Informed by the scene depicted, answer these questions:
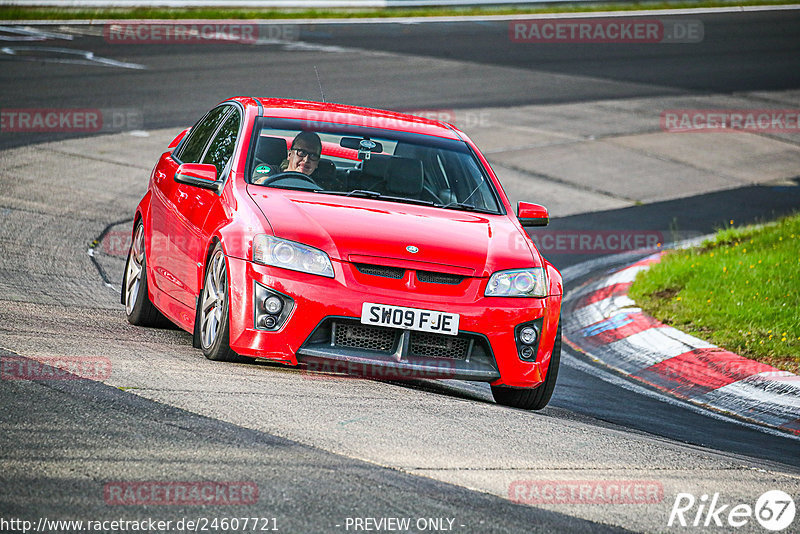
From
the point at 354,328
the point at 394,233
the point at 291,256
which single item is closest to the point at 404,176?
the point at 394,233

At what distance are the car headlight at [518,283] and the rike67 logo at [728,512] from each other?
185cm

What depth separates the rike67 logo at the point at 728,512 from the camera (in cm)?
466

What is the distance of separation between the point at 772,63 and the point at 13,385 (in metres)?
25.0

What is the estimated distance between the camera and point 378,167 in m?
7.50

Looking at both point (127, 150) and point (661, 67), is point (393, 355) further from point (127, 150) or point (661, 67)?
point (661, 67)

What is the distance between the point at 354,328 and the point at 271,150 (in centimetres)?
169

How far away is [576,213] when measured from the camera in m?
14.5

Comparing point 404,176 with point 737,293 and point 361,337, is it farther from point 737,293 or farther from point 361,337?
point 737,293

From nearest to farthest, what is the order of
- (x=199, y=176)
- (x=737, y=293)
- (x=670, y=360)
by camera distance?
1. (x=199, y=176)
2. (x=670, y=360)
3. (x=737, y=293)

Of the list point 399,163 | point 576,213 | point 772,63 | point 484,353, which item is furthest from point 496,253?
point 772,63

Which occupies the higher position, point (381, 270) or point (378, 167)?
point (378, 167)

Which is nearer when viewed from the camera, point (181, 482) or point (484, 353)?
point (181, 482)

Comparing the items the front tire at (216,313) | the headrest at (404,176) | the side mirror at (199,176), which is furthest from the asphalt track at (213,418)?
the headrest at (404,176)

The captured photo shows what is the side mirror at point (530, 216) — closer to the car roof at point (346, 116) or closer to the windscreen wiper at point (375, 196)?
the windscreen wiper at point (375, 196)
